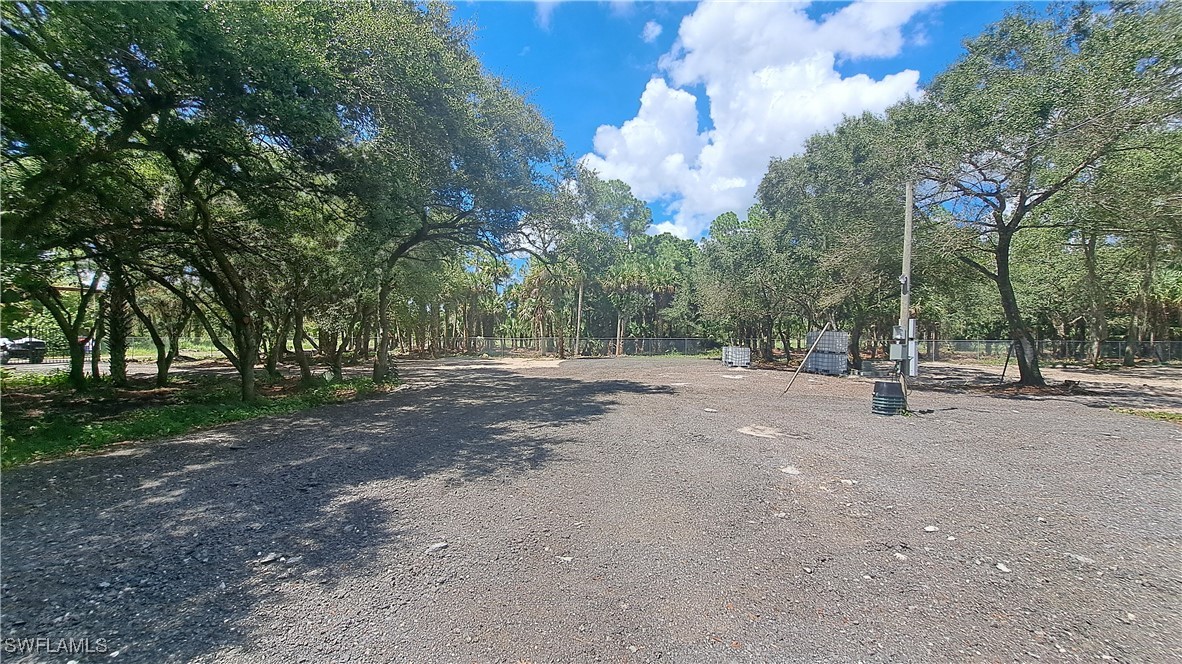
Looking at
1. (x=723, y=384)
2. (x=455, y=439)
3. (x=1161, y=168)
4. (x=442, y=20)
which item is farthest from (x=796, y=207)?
(x=455, y=439)

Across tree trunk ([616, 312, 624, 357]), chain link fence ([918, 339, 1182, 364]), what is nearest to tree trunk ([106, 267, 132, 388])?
tree trunk ([616, 312, 624, 357])

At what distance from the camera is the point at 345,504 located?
4.52 m

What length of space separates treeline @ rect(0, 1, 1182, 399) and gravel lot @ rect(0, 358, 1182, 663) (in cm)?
455

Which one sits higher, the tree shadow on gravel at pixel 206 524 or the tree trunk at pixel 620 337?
the tree trunk at pixel 620 337

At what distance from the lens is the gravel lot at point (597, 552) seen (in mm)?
2531

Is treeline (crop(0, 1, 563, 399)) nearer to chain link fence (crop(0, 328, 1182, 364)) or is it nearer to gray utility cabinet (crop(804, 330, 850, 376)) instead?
gray utility cabinet (crop(804, 330, 850, 376))

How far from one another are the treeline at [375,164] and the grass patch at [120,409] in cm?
111

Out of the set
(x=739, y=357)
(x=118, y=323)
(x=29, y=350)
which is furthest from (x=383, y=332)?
(x=29, y=350)

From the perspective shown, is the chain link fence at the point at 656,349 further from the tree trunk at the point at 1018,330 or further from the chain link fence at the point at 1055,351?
the tree trunk at the point at 1018,330

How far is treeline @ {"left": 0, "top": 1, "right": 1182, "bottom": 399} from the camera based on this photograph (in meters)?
6.16

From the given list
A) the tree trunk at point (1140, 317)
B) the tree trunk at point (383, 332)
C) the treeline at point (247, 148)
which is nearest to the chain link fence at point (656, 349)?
the tree trunk at point (1140, 317)

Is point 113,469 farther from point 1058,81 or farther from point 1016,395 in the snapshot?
point 1016,395

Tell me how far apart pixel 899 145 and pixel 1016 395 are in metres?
8.38

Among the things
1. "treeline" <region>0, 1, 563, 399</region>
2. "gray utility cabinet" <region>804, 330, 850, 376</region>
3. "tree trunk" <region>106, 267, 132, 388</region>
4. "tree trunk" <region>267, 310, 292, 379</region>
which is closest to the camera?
"treeline" <region>0, 1, 563, 399</region>
